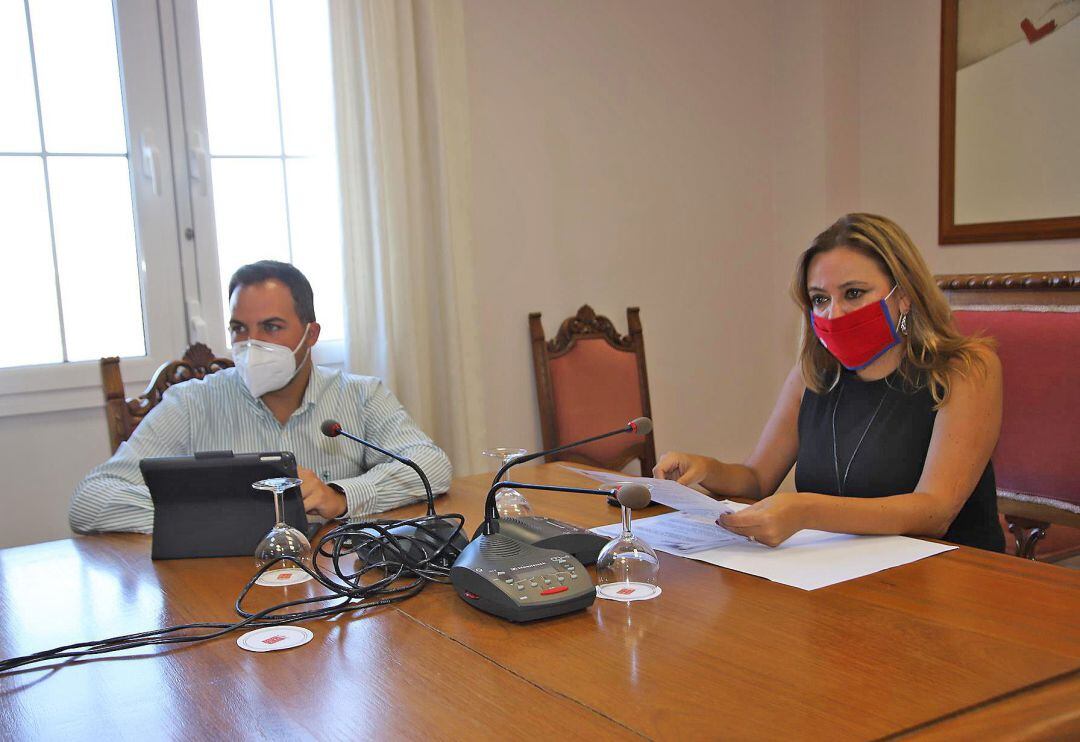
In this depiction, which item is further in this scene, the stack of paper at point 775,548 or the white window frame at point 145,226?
the white window frame at point 145,226

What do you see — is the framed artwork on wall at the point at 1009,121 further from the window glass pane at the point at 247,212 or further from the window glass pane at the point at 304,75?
the window glass pane at the point at 247,212

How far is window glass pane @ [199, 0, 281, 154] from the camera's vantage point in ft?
9.43

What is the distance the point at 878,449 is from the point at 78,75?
2390 millimetres

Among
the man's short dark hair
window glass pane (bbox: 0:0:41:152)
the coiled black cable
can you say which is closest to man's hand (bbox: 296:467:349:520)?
the coiled black cable

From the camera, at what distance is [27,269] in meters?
2.68

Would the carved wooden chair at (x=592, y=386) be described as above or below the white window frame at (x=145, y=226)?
below

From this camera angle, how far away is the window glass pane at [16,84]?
103 inches

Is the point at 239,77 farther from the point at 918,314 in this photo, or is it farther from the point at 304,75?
the point at 918,314

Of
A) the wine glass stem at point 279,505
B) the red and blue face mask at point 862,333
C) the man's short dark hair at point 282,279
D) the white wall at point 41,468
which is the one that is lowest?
the white wall at point 41,468

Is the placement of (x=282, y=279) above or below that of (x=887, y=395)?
above

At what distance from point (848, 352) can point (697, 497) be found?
64 cm

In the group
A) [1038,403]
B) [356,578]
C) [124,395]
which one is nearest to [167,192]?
[124,395]

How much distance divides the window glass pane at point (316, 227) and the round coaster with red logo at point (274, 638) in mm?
1876

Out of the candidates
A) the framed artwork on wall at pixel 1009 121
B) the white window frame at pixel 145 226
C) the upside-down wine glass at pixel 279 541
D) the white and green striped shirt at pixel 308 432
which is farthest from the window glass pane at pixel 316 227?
the framed artwork on wall at pixel 1009 121
